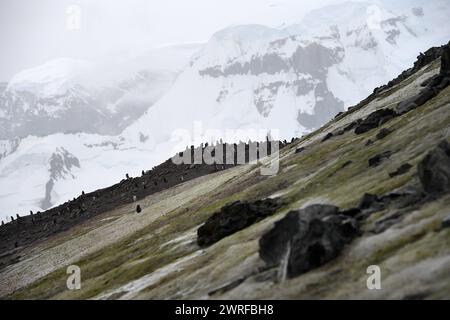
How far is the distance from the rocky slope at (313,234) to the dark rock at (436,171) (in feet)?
0.26

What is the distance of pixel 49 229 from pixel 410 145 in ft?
323

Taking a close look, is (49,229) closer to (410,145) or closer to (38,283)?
(38,283)

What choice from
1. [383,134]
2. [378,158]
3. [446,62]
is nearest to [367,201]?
[378,158]

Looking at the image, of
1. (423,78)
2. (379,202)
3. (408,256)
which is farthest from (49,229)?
(408,256)

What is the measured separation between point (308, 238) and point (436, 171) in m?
10.2

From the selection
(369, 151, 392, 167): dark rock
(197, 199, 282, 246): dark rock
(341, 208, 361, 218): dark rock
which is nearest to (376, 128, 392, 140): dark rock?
(369, 151, 392, 167): dark rock

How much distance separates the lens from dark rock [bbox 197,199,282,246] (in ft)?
196

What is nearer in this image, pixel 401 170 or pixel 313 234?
pixel 313 234

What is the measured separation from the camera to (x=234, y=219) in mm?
60281

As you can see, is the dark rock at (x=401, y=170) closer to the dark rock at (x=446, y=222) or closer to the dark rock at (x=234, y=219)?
the dark rock at (x=234, y=219)

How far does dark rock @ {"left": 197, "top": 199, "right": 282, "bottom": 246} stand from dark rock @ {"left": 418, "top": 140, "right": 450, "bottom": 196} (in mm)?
19287

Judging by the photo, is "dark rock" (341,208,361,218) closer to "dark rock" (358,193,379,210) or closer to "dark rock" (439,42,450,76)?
"dark rock" (358,193,379,210)

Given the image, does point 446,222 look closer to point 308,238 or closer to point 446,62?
point 308,238
